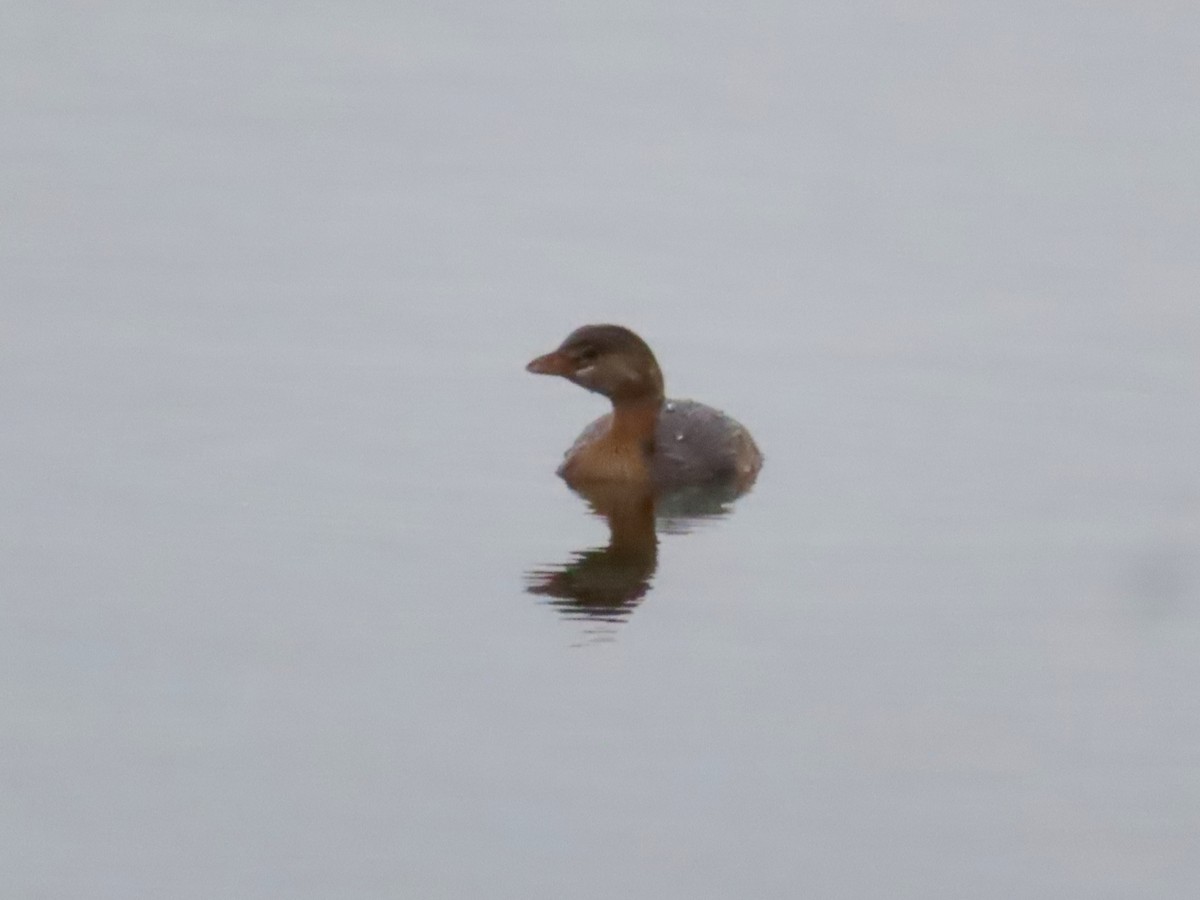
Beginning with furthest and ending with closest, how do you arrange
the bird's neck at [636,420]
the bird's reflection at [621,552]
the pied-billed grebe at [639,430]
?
the bird's neck at [636,420] < the pied-billed grebe at [639,430] < the bird's reflection at [621,552]

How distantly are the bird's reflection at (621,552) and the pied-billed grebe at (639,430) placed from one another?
113mm

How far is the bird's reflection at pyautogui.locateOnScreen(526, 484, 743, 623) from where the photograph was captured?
1252 cm

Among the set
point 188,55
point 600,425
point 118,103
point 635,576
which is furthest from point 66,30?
point 635,576

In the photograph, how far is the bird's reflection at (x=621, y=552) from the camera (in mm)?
12523

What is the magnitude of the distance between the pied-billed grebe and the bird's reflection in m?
0.11

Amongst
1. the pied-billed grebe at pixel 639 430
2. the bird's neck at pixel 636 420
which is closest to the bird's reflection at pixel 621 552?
the pied-billed grebe at pixel 639 430

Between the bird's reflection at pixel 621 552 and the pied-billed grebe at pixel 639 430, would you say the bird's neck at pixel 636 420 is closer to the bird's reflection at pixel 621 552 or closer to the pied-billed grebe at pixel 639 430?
the pied-billed grebe at pixel 639 430

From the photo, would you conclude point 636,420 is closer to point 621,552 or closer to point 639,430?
point 639,430

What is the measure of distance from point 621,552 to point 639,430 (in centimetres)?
175

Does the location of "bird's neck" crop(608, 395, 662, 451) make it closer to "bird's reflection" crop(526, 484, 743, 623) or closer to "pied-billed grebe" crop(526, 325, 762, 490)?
"pied-billed grebe" crop(526, 325, 762, 490)

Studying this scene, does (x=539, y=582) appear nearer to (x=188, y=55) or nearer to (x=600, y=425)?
(x=600, y=425)

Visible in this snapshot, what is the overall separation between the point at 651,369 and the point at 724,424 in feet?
1.47

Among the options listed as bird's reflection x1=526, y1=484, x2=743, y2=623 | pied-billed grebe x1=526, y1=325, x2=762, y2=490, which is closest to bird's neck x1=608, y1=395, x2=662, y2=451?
pied-billed grebe x1=526, y1=325, x2=762, y2=490

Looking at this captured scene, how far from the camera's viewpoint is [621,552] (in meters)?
13.5
